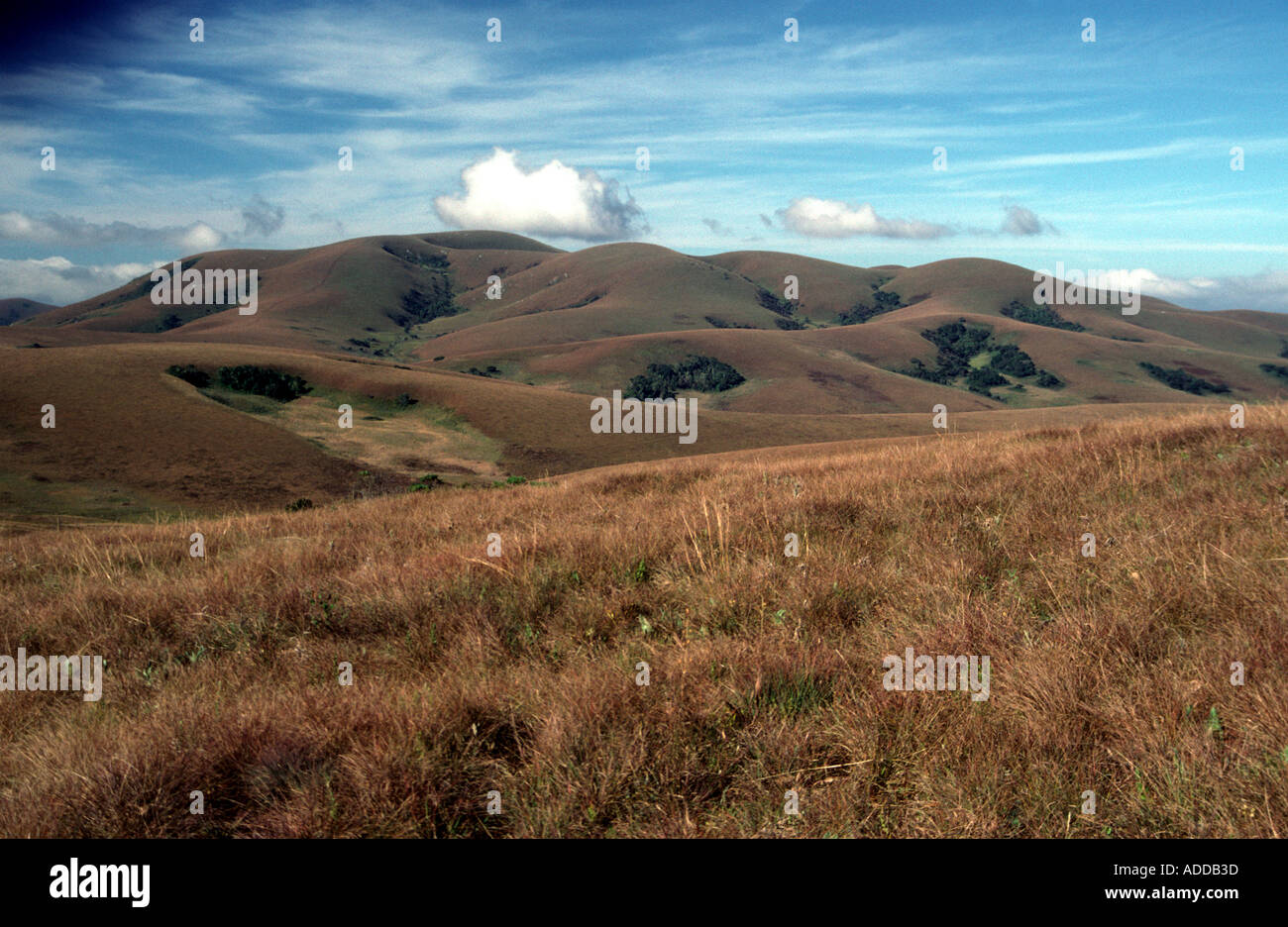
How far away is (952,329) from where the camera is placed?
144250 millimetres

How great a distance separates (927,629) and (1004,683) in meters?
0.59

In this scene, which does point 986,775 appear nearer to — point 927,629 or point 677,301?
point 927,629

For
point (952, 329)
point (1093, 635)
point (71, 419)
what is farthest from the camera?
point (952, 329)

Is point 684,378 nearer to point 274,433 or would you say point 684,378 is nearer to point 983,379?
point 983,379

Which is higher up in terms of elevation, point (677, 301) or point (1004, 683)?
point (677, 301)

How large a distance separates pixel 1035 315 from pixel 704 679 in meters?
224

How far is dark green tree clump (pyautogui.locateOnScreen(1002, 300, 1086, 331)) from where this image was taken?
186 meters

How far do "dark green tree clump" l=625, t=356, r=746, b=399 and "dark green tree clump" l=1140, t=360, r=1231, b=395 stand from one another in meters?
77.1

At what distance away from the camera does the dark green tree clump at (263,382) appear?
48.5 m

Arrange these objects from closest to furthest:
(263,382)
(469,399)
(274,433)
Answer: (274,433)
(263,382)
(469,399)

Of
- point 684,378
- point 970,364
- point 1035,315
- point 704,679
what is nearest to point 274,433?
point 704,679

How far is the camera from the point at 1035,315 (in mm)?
194250

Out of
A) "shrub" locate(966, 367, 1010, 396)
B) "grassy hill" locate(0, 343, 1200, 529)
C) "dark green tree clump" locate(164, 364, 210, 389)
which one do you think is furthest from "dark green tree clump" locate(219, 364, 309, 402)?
"shrub" locate(966, 367, 1010, 396)

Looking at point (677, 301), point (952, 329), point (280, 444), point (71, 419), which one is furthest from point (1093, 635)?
point (677, 301)
